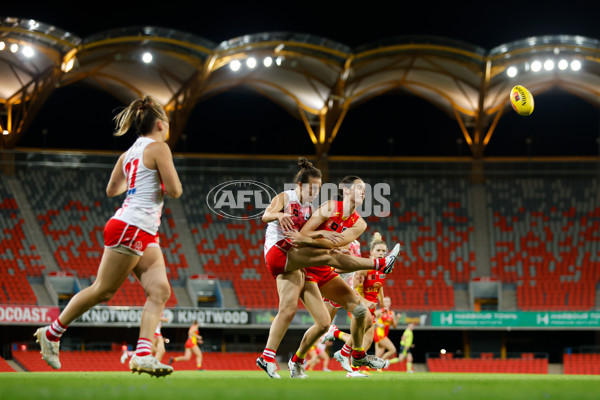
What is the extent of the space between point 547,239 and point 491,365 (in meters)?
9.98

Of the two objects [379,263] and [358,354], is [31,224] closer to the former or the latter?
[358,354]

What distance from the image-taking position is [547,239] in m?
38.7

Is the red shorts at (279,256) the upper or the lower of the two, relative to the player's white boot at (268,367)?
upper

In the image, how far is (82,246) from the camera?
122 ft

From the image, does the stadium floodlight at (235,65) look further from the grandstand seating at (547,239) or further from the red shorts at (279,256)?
the red shorts at (279,256)

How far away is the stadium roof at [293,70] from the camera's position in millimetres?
33031

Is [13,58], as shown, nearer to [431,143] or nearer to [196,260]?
[196,260]

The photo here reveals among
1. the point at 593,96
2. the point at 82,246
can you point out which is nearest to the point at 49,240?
the point at 82,246

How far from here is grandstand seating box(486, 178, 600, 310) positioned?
1375 inches

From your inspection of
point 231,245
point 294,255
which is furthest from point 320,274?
point 231,245

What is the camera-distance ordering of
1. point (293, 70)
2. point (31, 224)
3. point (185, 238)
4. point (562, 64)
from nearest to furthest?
point (562, 64)
point (293, 70)
point (31, 224)
point (185, 238)

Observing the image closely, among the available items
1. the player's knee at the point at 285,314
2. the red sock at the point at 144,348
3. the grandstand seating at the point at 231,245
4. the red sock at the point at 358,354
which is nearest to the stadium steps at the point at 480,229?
the grandstand seating at the point at 231,245

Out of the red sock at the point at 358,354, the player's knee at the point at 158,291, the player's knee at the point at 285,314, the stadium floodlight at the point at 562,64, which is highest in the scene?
the stadium floodlight at the point at 562,64

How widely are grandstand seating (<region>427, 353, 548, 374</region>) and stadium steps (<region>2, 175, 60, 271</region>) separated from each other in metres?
18.3
